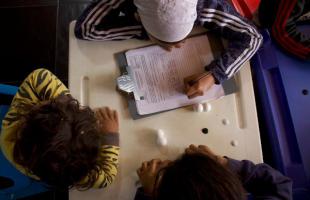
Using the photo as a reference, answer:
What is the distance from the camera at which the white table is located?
73 centimetres

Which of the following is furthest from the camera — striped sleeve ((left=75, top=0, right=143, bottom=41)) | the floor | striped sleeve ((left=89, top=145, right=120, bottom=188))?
the floor

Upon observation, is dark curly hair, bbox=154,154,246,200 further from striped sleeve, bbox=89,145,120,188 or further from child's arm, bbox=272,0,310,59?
child's arm, bbox=272,0,310,59

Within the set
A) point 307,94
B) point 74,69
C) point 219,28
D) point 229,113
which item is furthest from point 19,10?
point 307,94

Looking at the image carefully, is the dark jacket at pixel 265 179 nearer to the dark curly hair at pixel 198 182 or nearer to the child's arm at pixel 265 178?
the child's arm at pixel 265 178

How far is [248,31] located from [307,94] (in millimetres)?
246

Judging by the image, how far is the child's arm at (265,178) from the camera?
0.71 metres

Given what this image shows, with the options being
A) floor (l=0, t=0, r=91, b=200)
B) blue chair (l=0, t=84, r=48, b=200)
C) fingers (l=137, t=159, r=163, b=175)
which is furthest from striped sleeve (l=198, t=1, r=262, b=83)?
floor (l=0, t=0, r=91, b=200)

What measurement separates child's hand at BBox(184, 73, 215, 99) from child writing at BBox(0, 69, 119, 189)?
19 centimetres

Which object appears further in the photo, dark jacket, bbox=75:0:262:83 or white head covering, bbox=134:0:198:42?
dark jacket, bbox=75:0:262:83

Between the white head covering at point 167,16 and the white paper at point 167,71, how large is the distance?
0.13 metres

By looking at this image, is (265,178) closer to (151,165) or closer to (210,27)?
(151,165)

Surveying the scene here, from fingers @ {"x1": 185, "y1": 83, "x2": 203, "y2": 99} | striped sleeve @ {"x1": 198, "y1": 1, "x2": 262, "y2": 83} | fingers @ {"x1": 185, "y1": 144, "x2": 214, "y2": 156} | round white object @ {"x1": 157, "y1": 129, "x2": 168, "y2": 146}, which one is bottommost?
fingers @ {"x1": 185, "y1": 144, "x2": 214, "y2": 156}

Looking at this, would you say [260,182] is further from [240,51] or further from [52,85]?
[52,85]

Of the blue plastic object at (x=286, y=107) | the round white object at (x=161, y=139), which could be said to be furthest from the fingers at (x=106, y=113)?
the blue plastic object at (x=286, y=107)
